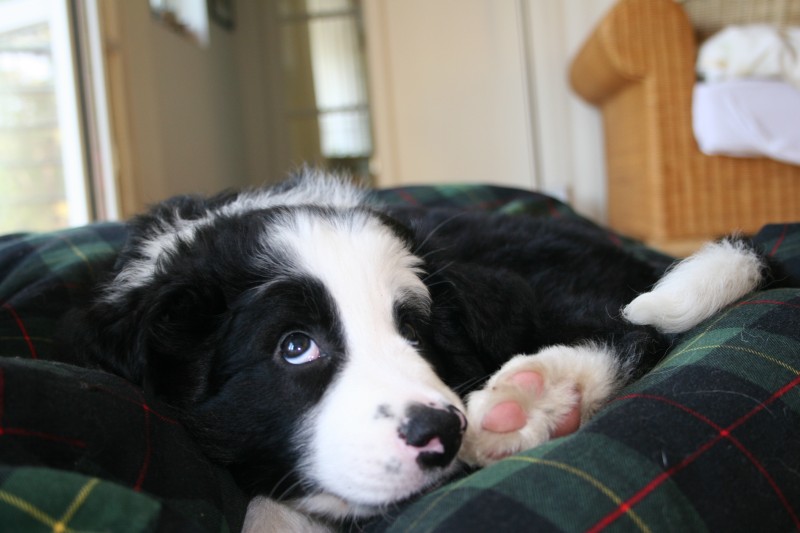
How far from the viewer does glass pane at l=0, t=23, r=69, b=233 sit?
3166 mm

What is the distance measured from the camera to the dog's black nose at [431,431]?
0.94m

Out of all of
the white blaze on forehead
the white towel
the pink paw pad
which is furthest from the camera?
the white towel

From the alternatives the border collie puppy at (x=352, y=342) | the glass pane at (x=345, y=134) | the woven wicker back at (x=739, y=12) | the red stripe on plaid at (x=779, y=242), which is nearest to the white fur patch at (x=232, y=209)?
the border collie puppy at (x=352, y=342)

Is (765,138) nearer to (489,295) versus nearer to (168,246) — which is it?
(489,295)

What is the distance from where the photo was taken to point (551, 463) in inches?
35.3

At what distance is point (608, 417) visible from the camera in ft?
3.25

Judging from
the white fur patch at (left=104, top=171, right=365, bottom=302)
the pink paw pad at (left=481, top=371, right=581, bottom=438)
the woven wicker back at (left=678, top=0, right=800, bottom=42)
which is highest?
the woven wicker back at (left=678, top=0, right=800, bottom=42)

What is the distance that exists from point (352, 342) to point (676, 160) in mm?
2629

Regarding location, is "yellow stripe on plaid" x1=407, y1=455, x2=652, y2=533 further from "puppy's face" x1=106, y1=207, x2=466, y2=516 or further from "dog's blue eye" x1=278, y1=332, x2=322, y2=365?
"dog's blue eye" x1=278, y1=332, x2=322, y2=365

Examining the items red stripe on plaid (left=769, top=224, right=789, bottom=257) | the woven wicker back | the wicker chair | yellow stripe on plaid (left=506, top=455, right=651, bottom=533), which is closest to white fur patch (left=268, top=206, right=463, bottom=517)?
yellow stripe on plaid (left=506, top=455, right=651, bottom=533)

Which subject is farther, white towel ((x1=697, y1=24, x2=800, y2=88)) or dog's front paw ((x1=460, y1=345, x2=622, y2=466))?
white towel ((x1=697, y1=24, x2=800, y2=88))

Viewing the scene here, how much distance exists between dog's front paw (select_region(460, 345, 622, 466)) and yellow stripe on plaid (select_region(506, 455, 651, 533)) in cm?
14

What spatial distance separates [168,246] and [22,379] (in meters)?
0.49

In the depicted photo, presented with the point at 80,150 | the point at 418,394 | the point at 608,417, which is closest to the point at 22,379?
the point at 418,394
